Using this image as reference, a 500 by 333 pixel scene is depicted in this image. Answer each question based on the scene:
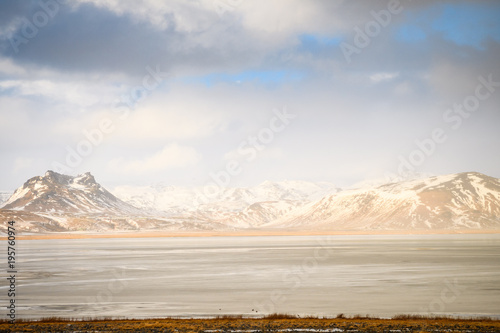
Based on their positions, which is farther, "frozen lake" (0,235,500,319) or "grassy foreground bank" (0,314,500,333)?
"frozen lake" (0,235,500,319)

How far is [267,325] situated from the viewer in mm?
29016

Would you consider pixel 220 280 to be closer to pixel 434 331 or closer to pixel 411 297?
pixel 411 297

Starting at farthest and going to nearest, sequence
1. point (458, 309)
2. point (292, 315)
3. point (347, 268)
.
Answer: point (347, 268) → point (458, 309) → point (292, 315)

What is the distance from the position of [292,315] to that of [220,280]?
2143 cm

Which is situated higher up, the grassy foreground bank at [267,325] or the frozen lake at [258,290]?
the frozen lake at [258,290]

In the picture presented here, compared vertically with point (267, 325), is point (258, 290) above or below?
above

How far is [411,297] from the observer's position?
135 feet

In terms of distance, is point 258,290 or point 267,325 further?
point 258,290

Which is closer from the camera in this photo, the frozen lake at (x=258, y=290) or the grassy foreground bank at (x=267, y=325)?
the grassy foreground bank at (x=267, y=325)

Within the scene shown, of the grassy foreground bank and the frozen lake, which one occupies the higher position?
the frozen lake

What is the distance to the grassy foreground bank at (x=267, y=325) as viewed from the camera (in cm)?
2761

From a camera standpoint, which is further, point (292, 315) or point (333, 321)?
point (292, 315)

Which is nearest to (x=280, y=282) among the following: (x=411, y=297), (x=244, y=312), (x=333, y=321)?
(x=411, y=297)

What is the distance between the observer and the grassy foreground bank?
27.6 m
